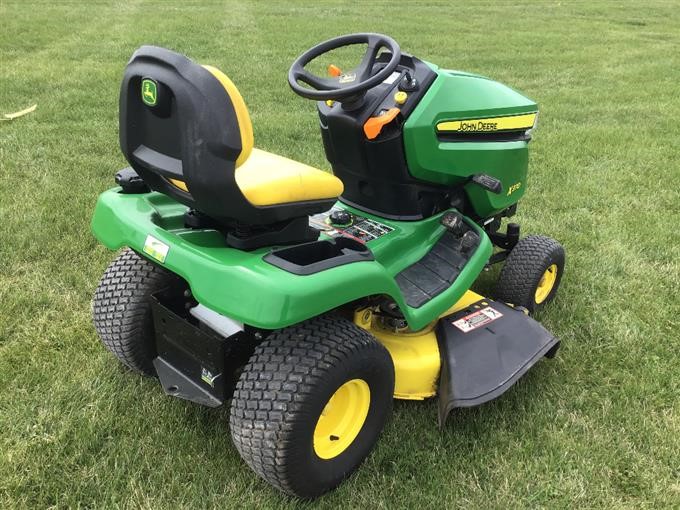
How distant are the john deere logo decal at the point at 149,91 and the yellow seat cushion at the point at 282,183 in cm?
29

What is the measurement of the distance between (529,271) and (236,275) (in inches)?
64.6

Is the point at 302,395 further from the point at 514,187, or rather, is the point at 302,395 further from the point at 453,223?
the point at 514,187

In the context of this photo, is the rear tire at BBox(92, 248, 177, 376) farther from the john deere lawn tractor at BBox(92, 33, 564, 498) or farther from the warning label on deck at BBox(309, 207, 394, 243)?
the warning label on deck at BBox(309, 207, 394, 243)

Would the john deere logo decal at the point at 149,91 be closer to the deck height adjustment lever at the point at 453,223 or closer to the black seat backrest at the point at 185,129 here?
the black seat backrest at the point at 185,129

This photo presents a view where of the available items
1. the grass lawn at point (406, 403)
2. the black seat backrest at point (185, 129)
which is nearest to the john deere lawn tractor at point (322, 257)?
the black seat backrest at point (185, 129)

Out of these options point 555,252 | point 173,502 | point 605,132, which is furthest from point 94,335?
point 605,132

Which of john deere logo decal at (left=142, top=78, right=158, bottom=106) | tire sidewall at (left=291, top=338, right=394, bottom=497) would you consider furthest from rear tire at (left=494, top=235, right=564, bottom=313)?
john deere logo decal at (left=142, top=78, right=158, bottom=106)

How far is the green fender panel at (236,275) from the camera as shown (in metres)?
1.66

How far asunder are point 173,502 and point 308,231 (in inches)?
36.9

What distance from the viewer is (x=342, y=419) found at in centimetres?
208

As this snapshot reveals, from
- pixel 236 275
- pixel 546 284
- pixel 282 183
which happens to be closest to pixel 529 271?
pixel 546 284

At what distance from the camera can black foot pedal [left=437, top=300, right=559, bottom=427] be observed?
7.23 feet

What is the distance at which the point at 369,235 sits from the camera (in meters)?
2.49

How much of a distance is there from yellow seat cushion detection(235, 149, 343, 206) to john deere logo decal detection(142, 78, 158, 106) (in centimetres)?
29
